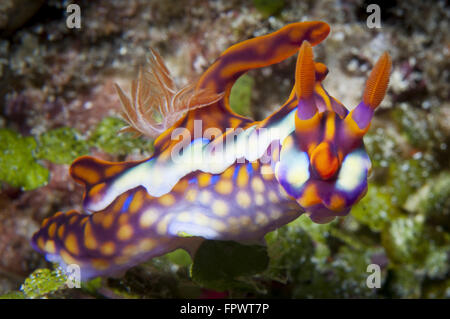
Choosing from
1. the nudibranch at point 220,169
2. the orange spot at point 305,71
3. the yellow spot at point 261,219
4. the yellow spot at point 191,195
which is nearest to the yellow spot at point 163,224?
the nudibranch at point 220,169

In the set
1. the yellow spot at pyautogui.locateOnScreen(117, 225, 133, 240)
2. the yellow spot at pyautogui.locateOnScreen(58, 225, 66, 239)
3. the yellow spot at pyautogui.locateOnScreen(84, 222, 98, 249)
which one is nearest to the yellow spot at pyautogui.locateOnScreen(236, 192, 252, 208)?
the yellow spot at pyautogui.locateOnScreen(117, 225, 133, 240)

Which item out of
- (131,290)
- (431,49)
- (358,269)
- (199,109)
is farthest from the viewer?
(431,49)

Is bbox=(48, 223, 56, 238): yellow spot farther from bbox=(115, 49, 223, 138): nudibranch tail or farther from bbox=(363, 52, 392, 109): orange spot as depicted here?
bbox=(363, 52, 392, 109): orange spot

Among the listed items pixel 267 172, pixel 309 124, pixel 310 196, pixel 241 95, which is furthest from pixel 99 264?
pixel 241 95

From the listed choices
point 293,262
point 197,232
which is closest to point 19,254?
point 197,232

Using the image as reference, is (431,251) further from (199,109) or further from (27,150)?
(27,150)

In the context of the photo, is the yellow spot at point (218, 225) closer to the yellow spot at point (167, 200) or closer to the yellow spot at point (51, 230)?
the yellow spot at point (167, 200)
